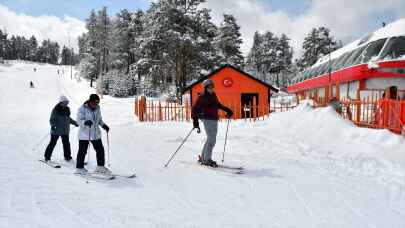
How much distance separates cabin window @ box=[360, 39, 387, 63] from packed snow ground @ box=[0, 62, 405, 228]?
1332cm

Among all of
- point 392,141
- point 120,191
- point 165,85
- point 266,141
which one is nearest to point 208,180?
point 120,191

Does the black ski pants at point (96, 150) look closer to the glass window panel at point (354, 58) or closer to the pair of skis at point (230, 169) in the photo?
the pair of skis at point (230, 169)

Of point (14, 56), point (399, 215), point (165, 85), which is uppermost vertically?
point (14, 56)

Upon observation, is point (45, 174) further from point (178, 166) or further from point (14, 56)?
point (14, 56)

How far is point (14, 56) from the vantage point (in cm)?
12550

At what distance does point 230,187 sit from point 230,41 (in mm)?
44214

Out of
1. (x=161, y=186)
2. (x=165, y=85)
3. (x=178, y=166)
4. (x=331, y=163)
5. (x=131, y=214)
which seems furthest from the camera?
(x=165, y=85)

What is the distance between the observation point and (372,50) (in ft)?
70.8

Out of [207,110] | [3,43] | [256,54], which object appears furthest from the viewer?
[3,43]

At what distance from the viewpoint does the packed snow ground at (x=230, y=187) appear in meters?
4.20

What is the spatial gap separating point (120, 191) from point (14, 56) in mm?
141089

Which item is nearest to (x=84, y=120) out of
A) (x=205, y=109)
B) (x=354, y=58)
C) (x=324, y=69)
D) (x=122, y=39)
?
(x=205, y=109)

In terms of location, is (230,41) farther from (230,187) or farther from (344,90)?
(230,187)

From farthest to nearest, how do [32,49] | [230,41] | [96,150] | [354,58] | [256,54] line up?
[32,49] < [256,54] < [230,41] < [354,58] < [96,150]
